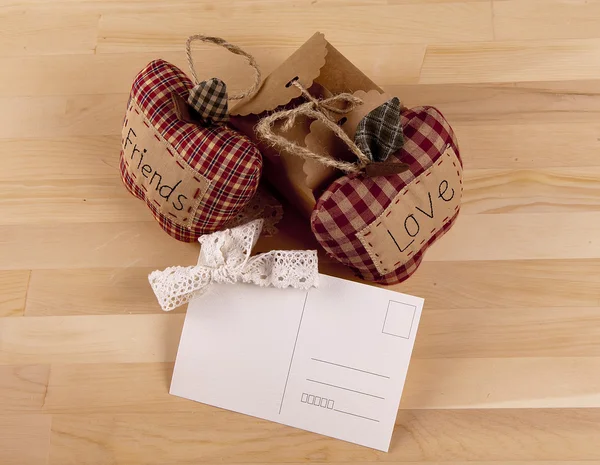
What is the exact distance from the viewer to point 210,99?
2.06 ft

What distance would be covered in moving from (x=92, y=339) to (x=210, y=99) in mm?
371

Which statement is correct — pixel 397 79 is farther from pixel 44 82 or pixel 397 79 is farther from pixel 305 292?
pixel 44 82

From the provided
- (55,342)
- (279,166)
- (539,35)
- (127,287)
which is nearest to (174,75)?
(279,166)

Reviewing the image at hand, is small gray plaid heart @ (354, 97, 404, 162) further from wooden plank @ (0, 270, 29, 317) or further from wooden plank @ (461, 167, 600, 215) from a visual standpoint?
wooden plank @ (0, 270, 29, 317)

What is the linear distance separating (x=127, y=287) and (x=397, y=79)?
1.62ft

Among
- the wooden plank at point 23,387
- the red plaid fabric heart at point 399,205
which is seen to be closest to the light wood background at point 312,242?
the wooden plank at point 23,387

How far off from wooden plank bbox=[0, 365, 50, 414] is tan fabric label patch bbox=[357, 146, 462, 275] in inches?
19.0

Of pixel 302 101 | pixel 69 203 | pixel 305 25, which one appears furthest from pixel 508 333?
pixel 69 203

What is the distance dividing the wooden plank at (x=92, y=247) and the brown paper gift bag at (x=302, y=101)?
0.58 feet

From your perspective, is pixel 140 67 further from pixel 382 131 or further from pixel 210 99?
pixel 382 131

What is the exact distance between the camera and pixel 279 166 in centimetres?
69

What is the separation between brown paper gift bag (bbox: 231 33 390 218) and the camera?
0.66 meters

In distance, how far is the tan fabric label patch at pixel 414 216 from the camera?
0.62 m

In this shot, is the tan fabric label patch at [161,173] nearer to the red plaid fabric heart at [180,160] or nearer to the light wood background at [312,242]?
the red plaid fabric heart at [180,160]
